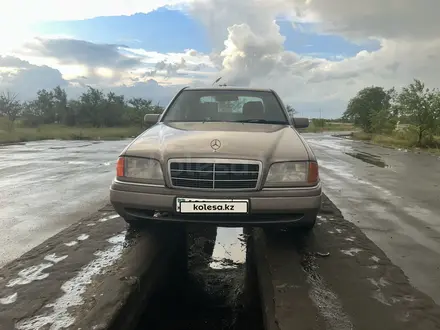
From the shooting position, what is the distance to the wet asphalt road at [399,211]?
13.4ft

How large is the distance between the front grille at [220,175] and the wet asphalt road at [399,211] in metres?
1.66

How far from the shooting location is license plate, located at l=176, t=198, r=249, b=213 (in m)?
3.41

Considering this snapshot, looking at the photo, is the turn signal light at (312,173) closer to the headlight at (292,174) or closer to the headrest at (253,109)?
the headlight at (292,174)

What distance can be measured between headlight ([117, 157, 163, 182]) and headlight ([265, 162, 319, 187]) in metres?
0.94

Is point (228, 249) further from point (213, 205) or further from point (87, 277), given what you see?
point (87, 277)

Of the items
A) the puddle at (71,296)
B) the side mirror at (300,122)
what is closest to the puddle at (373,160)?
the side mirror at (300,122)

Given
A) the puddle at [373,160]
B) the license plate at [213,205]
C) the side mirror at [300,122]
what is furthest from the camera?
the puddle at [373,160]

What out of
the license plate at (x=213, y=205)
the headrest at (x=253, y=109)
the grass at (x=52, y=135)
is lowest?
the grass at (x=52, y=135)

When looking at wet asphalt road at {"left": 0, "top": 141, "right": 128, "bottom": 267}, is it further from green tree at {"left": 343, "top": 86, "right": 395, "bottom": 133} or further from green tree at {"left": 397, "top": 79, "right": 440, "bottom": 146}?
green tree at {"left": 343, "top": 86, "right": 395, "bottom": 133}

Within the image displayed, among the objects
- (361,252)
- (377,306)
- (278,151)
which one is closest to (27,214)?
(278,151)

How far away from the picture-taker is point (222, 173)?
3.50 m

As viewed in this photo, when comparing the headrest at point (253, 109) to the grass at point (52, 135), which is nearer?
the headrest at point (253, 109)

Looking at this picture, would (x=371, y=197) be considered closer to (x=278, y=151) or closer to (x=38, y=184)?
(x=278, y=151)

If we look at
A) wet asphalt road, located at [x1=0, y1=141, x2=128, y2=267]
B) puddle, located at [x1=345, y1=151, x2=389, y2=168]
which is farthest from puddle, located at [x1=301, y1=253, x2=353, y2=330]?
puddle, located at [x1=345, y1=151, x2=389, y2=168]
